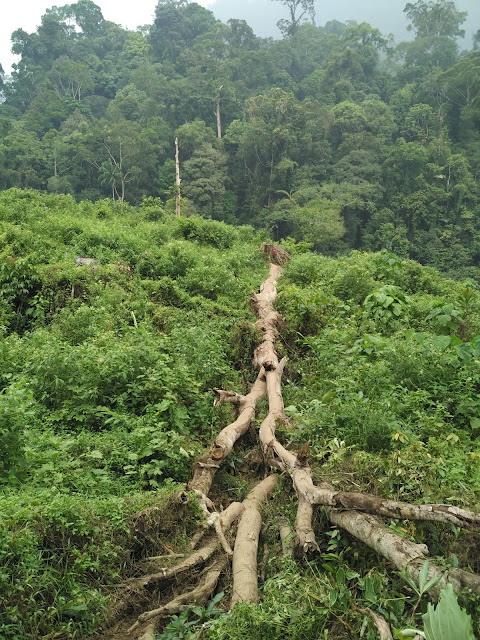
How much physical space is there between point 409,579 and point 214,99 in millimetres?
44605

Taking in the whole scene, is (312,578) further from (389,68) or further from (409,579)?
(389,68)

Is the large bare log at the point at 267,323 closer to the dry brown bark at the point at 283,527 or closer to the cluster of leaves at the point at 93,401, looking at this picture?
the cluster of leaves at the point at 93,401

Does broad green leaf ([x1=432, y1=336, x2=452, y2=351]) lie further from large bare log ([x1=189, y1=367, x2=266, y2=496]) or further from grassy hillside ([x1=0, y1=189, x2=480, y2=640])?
large bare log ([x1=189, y1=367, x2=266, y2=496])

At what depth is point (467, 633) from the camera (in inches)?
87.4

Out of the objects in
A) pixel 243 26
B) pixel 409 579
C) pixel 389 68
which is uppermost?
pixel 243 26

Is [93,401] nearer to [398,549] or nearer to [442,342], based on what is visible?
[398,549]

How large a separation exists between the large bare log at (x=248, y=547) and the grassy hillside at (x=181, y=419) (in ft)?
0.39

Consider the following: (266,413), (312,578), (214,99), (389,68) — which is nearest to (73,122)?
(214,99)

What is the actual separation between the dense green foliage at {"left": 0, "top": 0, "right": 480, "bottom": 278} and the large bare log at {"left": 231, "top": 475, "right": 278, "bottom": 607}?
23955 millimetres

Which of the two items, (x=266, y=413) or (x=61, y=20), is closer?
(x=266, y=413)

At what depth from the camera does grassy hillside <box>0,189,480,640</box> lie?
301cm

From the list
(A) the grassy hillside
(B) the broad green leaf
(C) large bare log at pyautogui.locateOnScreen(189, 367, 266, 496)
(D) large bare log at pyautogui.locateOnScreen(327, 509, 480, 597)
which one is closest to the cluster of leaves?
(A) the grassy hillside

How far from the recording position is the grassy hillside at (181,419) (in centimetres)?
301

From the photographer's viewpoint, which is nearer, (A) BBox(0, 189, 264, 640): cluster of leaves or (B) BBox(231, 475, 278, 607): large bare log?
(A) BBox(0, 189, 264, 640): cluster of leaves
